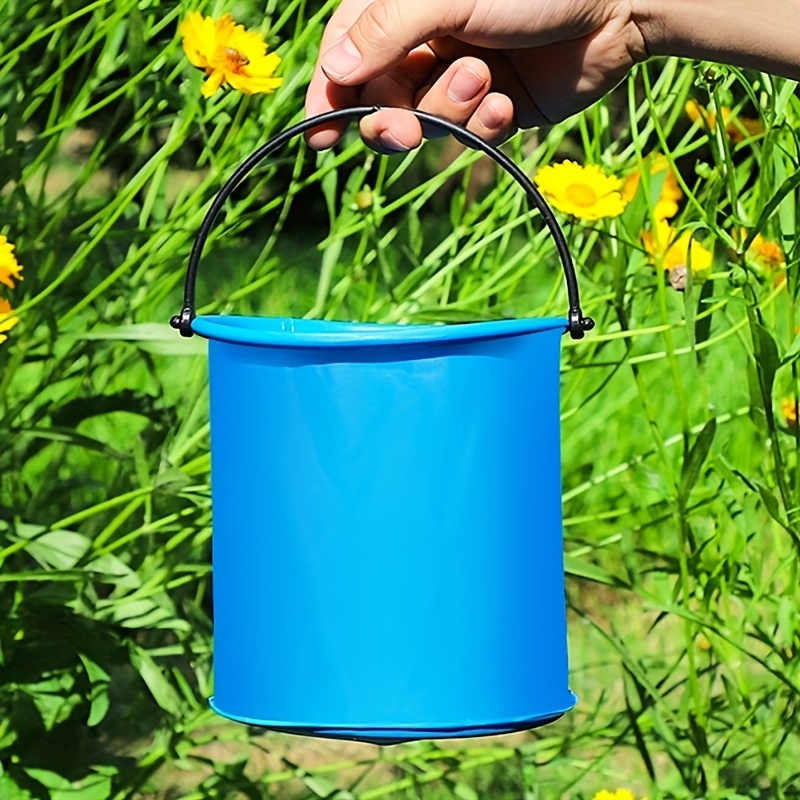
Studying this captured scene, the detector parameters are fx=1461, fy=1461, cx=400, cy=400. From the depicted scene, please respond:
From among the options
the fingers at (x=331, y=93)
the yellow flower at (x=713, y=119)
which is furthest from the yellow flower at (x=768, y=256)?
the fingers at (x=331, y=93)

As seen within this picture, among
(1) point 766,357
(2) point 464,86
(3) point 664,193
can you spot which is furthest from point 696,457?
(3) point 664,193

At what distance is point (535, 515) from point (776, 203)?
1.29 ft

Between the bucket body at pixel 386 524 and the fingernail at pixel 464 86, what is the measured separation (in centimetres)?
32

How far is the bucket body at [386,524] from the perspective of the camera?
784 millimetres

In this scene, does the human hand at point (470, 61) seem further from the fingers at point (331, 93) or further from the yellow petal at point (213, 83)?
the yellow petal at point (213, 83)

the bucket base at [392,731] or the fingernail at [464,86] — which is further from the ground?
the fingernail at [464,86]

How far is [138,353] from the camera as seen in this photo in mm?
Answer: 1484

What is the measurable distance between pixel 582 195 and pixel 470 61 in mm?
252

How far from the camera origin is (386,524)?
785mm

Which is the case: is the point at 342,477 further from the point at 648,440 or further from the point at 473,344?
the point at 648,440

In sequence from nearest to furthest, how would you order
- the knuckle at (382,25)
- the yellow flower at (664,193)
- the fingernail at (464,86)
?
the knuckle at (382,25), the fingernail at (464,86), the yellow flower at (664,193)

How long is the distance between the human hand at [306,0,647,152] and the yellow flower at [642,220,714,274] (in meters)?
0.15

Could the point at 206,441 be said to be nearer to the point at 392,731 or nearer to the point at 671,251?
the point at 671,251

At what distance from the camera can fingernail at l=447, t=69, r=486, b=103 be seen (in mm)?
1067
